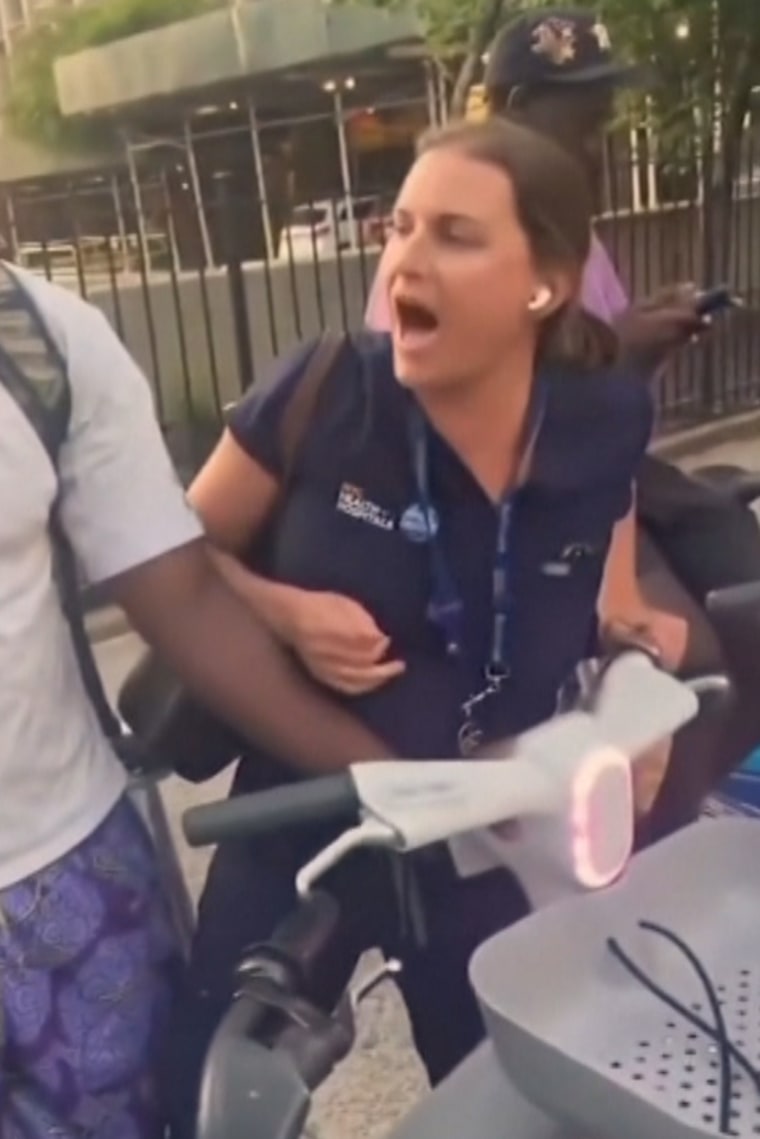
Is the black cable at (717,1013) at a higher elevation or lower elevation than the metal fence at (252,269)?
higher

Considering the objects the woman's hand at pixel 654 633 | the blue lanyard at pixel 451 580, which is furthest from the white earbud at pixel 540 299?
the woman's hand at pixel 654 633

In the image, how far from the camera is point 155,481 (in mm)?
1168

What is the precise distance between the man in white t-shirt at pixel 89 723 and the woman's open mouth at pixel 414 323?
0.71 feet

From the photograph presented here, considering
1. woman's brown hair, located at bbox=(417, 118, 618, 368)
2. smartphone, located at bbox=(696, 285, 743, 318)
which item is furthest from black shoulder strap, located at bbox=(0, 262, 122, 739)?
smartphone, located at bbox=(696, 285, 743, 318)

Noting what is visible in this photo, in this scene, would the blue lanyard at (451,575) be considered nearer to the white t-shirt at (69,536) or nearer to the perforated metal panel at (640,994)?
the white t-shirt at (69,536)

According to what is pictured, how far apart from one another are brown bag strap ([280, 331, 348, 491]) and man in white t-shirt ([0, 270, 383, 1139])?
0.17 meters

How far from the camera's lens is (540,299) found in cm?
131

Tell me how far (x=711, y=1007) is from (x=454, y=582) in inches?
19.0

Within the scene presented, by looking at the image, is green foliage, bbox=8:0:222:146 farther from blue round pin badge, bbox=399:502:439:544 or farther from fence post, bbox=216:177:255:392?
blue round pin badge, bbox=399:502:439:544

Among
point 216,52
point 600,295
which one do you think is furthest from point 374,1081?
point 216,52

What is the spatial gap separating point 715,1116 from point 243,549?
2.28 feet

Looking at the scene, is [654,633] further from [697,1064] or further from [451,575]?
[697,1064]

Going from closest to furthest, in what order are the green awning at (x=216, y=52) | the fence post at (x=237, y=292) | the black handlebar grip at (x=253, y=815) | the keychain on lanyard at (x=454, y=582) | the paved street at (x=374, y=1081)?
the black handlebar grip at (x=253, y=815), the keychain on lanyard at (x=454, y=582), the paved street at (x=374, y=1081), the fence post at (x=237, y=292), the green awning at (x=216, y=52)

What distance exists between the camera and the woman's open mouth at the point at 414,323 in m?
1.25
